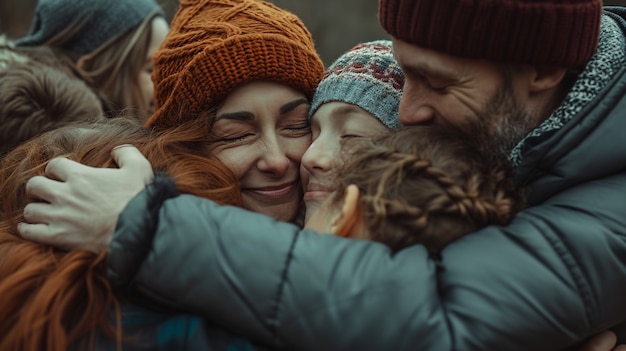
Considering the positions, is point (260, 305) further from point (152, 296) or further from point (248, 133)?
point (248, 133)

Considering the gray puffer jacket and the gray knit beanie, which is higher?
the gray puffer jacket

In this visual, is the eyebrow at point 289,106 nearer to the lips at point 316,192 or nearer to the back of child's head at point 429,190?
the lips at point 316,192

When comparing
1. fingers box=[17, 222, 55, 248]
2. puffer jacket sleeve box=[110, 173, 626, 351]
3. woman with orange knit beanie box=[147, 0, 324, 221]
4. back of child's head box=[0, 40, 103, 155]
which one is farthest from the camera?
back of child's head box=[0, 40, 103, 155]

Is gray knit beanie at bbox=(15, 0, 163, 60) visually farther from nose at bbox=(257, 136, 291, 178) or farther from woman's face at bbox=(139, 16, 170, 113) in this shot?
nose at bbox=(257, 136, 291, 178)

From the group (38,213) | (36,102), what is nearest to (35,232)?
(38,213)

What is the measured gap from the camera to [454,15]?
1875mm

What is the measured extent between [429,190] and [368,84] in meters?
0.70

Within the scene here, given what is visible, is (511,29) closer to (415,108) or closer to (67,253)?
(415,108)

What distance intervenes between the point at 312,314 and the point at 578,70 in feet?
3.31

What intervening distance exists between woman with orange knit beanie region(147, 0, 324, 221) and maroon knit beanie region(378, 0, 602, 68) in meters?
0.66

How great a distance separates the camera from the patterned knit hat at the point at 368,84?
2.34 m

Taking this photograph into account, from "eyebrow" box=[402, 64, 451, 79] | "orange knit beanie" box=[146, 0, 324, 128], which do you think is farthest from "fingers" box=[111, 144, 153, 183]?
"eyebrow" box=[402, 64, 451, 79]

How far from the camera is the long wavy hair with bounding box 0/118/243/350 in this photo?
5.65 feet

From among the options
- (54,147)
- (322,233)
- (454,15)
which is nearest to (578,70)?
(454,15)
